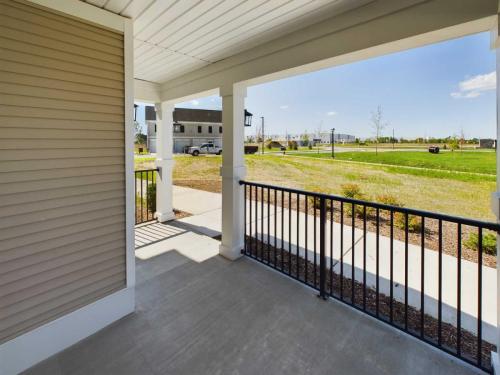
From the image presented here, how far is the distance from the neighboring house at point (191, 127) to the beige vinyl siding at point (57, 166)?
23925 millimetres

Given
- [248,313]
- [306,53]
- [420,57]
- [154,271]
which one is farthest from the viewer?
[420,57]

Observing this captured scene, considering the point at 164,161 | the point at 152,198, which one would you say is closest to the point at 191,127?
the point at 152,198

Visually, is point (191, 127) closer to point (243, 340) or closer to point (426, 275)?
point (426, 275)

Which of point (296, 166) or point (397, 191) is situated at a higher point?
point (296, 166)

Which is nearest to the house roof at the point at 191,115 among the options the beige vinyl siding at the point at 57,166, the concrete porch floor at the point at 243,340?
the beige vinyl siding at the point at 57,166

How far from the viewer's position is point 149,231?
4086 mm

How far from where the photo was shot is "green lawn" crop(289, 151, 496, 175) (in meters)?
5.95

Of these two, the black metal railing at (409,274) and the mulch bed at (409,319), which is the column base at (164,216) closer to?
the black metal railing at (409,274)

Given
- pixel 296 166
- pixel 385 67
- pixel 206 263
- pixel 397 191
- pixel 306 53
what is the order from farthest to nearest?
1. pixel 296 166
2. pixel 385 67
3. pixel 397 191
4. pixel 206 263
5. pixel 306 53

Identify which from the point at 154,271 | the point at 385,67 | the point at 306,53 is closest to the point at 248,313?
the point at 154,271

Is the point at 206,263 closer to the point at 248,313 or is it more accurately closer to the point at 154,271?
the point at 154,271

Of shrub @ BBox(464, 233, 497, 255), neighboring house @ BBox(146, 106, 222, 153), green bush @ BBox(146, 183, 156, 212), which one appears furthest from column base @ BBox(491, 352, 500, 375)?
neighboring house @ BBox(146, 106, 222, 153)

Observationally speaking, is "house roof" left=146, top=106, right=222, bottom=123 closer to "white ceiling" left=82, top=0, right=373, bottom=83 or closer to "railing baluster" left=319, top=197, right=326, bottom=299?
"white ceiling" left=82, top=0, right=373, bottom=83

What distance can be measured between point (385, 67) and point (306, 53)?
10075 mm
